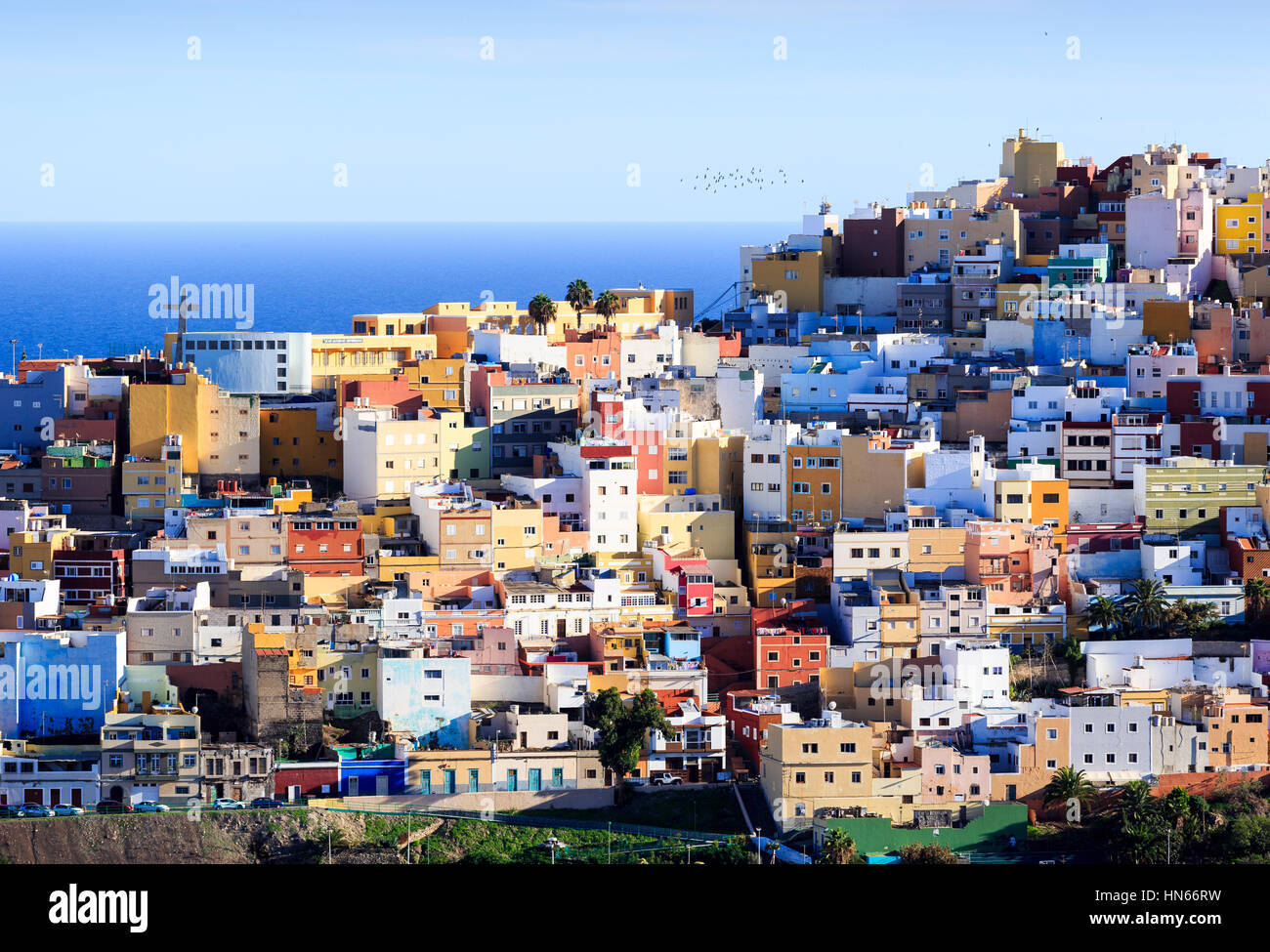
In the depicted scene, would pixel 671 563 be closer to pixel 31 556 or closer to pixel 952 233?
pixel 31 556

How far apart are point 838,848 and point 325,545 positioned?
7.69 m

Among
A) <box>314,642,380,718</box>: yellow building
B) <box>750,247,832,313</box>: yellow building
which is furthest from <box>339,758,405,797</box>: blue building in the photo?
<box>750,247,832,313</box>: yellow building

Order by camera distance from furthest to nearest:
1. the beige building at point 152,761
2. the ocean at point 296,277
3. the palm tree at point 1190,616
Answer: the ocean at point 296,277 < the palm tree at point 1190,616 < the beige building at point 152,761

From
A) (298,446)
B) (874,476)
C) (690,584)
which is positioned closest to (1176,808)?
(690,584)

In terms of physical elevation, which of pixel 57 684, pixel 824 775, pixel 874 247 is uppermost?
pixel 874 247

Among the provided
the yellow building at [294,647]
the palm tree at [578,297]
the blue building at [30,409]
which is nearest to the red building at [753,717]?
the yellow building at [294,647]

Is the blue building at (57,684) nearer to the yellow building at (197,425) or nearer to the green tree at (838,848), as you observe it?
the yellow building at (197,425)

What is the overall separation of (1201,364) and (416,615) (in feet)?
38.5

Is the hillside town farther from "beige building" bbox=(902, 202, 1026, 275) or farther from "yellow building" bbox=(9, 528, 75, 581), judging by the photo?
"beige building" bbox=(902, 202, 1026, 275)

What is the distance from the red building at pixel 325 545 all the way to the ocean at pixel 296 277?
1082 cm

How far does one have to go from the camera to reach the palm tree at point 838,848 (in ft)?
64.3

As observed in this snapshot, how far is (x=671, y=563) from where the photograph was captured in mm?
24906
